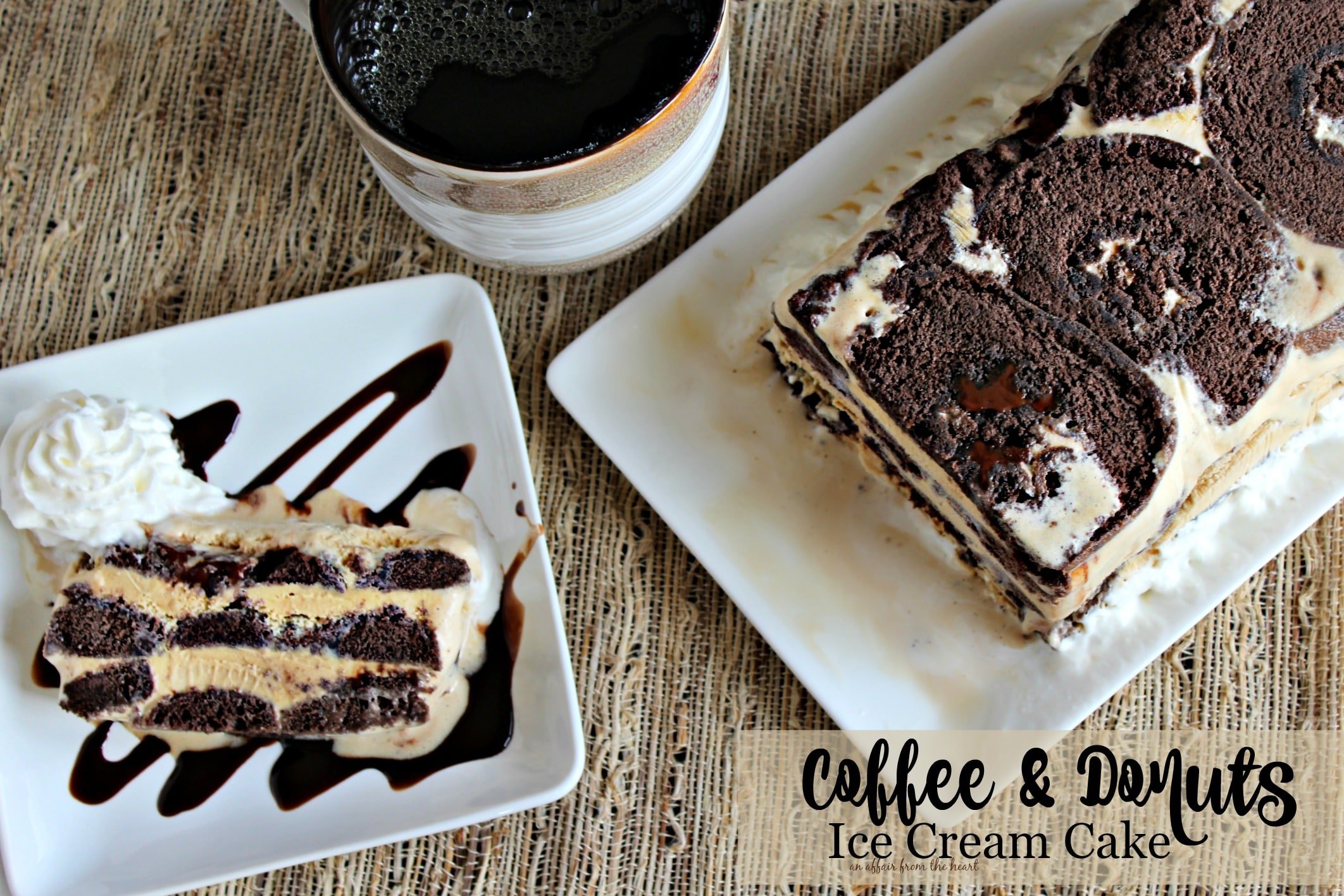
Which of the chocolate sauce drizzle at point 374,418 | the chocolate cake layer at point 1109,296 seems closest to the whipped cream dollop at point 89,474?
the chocolate sauce drizzle at point 374,418

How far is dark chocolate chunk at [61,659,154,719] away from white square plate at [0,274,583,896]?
0.08 m

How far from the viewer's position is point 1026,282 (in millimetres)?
1154

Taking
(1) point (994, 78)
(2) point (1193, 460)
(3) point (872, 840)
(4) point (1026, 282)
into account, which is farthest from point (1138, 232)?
(3) point (872, 840)

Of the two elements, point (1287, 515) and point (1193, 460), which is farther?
point (1287, 515)

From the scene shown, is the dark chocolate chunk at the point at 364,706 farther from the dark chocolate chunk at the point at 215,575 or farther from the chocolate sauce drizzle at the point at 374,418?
the chocolate sauce drizzle at the point at 374,418

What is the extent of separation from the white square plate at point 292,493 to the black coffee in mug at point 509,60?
1.01ft

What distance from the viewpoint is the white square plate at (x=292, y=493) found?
1.25m

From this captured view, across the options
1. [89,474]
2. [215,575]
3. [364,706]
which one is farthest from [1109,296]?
[89,474]

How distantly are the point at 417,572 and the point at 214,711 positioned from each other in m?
0.30

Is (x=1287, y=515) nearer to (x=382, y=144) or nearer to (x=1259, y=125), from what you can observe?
(x=1259, y=125)

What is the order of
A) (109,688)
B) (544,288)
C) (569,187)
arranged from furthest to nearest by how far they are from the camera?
(544,288), (109,688), (569,187)

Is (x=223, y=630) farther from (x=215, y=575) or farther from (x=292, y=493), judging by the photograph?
(x=292, y=493)

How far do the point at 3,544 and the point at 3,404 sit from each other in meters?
0.18

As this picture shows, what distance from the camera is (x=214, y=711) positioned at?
4.13 ft
